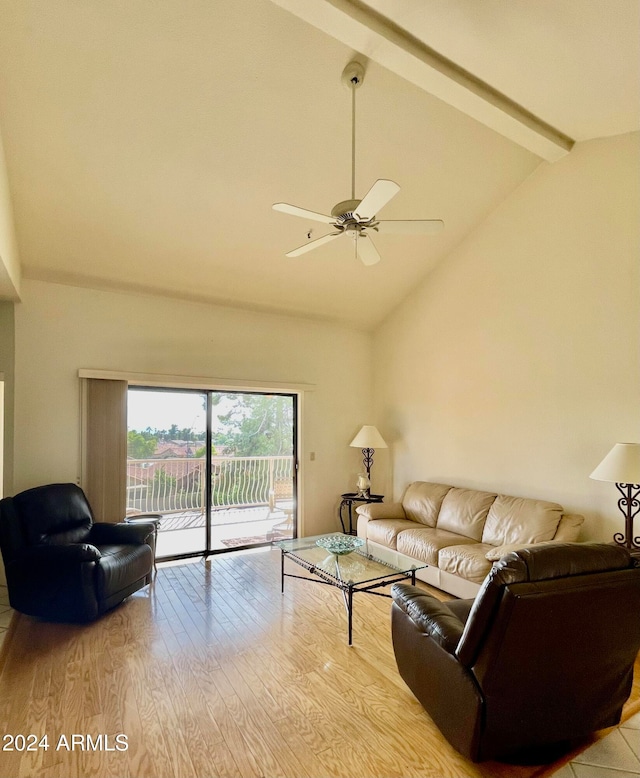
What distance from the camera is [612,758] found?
6.42 feet

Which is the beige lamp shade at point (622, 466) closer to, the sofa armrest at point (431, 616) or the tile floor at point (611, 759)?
the tile floor at point (611, 759)

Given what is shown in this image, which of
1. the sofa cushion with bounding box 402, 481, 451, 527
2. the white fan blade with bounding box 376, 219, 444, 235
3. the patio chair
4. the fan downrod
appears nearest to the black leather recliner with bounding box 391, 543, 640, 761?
the white fan blade with bounding box 376, 219, 444, 235

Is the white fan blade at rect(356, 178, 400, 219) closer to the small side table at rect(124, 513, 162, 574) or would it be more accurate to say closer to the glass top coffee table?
the glass top coffee table

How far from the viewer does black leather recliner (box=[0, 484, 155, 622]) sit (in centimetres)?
313

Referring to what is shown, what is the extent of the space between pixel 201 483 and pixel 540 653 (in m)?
3.95

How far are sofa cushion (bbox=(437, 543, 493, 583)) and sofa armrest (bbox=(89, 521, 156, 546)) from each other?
2.62m

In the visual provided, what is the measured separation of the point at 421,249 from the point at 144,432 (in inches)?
144

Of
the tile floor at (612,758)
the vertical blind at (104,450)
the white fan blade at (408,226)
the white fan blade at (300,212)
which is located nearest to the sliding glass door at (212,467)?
the vertical blind at (104,450)

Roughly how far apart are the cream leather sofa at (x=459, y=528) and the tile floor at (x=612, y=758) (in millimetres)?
1275

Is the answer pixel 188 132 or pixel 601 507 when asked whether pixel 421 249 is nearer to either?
pixel 188 132

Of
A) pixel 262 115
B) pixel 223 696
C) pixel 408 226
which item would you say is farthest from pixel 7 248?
pixel 223 696

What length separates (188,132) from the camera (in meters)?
3.08

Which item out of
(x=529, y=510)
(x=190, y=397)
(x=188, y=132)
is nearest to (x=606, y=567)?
(x=529, y=510)

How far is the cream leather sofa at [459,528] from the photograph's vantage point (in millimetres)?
3527
